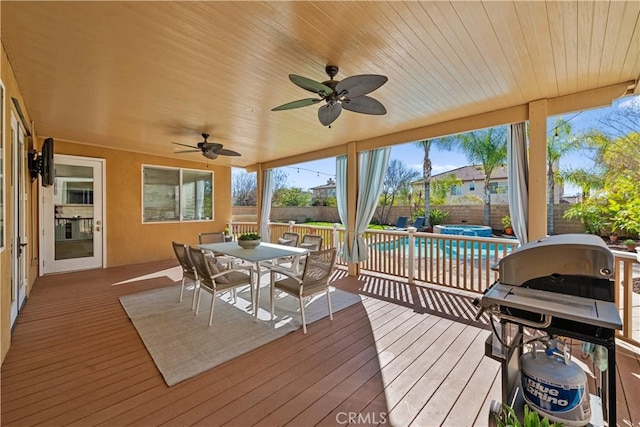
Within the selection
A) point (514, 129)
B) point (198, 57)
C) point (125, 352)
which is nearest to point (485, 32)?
point (514, 129)

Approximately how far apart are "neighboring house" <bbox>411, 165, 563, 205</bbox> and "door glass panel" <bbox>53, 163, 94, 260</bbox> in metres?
14.8

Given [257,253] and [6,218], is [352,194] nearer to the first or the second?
[257,253]

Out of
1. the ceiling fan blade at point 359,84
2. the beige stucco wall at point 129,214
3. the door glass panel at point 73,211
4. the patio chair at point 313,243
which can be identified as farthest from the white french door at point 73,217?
the ceiling fan blade at point 359,84

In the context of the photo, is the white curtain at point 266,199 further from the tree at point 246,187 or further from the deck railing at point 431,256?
the tree at point 246,187

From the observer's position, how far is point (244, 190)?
17297 millimetres

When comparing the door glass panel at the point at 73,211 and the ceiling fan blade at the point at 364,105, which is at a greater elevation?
the ceiling fan blade at the point at 364,105

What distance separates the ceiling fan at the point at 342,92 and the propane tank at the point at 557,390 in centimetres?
190

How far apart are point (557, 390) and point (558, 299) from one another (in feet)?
1.31

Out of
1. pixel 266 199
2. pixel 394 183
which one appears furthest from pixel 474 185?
pixel 266 199

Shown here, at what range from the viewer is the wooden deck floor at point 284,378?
172 cm

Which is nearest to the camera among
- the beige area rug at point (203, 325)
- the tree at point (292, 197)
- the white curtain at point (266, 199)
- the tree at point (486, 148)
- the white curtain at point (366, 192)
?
the beige area rug at point (203, 325)

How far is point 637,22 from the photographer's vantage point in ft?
6.16

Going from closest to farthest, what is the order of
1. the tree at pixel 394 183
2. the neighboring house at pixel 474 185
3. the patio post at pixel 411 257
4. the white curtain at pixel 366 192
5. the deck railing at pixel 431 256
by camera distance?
the deck railing at pixel 431 256 → the patio post at pixel 411 257 → the white curtain at pixel 366 192 → the neighboring house at pixel 474 185 → the tree at pixel 394 183

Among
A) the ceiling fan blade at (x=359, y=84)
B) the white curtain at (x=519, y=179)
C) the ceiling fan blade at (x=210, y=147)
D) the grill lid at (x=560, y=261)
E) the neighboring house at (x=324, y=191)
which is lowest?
the grill lid at (x=560, y=261)
